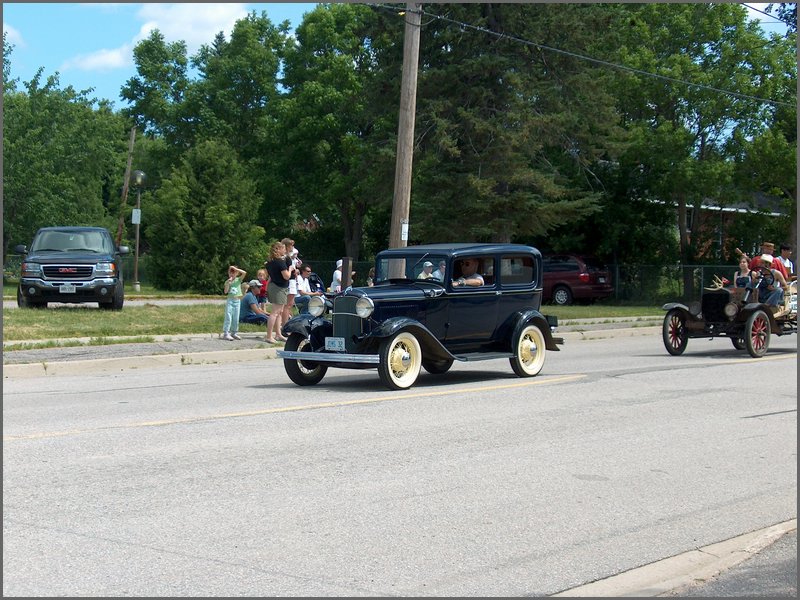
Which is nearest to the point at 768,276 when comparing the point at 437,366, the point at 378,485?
the point at 437,366

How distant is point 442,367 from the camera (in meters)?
15.4

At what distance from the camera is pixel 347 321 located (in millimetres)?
13578

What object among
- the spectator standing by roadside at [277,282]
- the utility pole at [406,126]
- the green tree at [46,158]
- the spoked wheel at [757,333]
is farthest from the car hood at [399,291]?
the green tree at [46,158]

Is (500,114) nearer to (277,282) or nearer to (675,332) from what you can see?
(277,282)

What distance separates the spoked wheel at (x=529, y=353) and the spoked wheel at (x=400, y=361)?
1806mm

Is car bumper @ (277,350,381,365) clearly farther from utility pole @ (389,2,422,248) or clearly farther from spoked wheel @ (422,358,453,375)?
utility pole @ (389,2,422,248)

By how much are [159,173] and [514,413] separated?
2315 inches

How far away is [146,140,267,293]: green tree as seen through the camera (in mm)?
41094

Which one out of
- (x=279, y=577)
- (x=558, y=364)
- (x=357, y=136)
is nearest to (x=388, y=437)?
(x=279, y=577)

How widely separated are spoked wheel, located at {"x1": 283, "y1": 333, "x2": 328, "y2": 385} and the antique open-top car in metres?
7.39

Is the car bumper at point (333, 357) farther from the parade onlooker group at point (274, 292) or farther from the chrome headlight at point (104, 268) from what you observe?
the chrome headlight at point (104, 268)

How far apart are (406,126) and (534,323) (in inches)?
338

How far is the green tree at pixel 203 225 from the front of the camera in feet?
135

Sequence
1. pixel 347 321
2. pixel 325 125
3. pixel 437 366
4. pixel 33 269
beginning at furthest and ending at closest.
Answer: pixel 325 125, pixel 33 269, pixel 437 366, pixel 347 321
